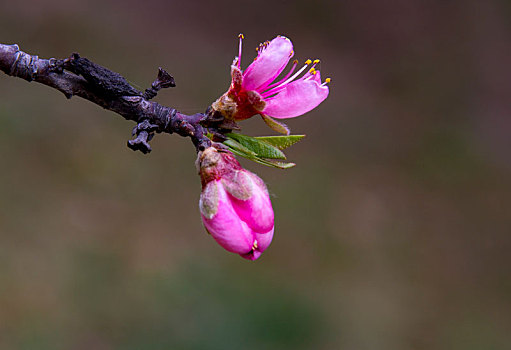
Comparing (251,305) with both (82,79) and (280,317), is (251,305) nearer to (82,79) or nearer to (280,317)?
(280,317)

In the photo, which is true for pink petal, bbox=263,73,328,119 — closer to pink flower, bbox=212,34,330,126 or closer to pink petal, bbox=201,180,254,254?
pink flower, bbox=212,34,330,126

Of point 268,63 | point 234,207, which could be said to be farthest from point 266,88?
point 234,207

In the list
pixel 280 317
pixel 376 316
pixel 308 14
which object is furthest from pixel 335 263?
pixel 308 14

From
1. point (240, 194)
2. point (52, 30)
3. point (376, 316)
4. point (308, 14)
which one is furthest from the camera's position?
point (308, 14)

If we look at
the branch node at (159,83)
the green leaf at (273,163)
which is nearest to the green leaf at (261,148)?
the green leaf at (273,163)

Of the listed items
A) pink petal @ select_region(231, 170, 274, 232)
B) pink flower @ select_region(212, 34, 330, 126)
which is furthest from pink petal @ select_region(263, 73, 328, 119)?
pink petal @ select_region(231, 170, 274, 232)

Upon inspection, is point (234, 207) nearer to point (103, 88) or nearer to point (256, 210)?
point (256, 210)
